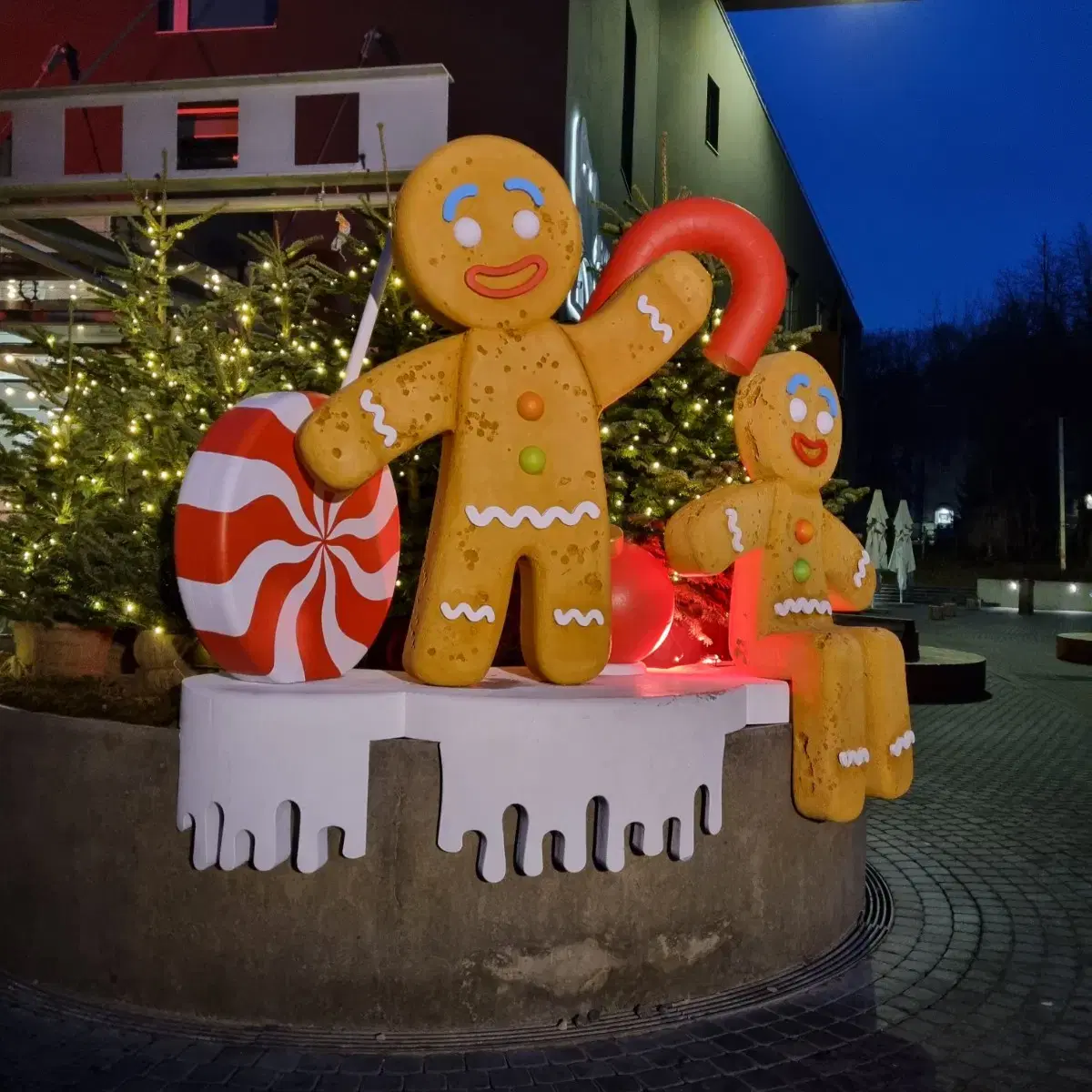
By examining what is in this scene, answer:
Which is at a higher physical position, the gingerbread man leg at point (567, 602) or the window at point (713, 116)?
the window at point (713, 116)

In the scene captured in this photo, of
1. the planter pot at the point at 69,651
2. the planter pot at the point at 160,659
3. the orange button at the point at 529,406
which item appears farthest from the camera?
the planter pot at the point at 69,651

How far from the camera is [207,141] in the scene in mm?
11289

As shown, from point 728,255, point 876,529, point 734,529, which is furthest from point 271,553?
point 876,529

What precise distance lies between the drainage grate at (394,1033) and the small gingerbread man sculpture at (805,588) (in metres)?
0.75

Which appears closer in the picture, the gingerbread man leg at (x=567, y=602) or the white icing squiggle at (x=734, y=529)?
the gingerbread man leg at (x=567, y=602)

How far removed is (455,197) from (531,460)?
1.03 meters

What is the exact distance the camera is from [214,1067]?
3480mm

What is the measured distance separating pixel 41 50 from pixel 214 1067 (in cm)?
1371

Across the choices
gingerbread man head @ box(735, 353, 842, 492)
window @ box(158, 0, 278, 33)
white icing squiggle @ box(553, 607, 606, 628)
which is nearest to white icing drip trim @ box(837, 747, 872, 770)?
white icing squiggle @ box(553, 607, 606, 628)

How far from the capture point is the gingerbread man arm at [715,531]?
15.1 feet

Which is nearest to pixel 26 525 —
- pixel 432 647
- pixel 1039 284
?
pixel 432 647

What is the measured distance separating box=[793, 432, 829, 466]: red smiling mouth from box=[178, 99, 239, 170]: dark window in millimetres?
7448

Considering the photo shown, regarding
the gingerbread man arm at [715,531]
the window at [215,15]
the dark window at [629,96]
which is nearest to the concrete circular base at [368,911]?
the gingerbread man arm at [715,531]

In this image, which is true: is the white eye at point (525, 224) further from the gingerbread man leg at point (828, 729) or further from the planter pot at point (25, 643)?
the planter pot at point (25, 643)
